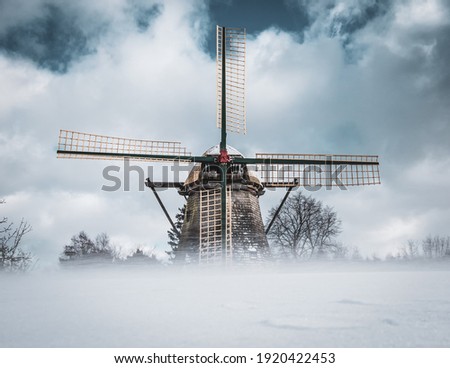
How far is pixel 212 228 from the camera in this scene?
16.4 meters

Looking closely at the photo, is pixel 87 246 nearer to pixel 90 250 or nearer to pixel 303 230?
pixel 90 250

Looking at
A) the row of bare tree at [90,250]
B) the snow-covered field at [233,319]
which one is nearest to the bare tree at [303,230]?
the row of bare tree at [90,250]

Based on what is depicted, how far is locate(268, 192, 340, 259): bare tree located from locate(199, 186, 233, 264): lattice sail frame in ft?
43.1

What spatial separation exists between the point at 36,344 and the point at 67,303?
1353 millimetres

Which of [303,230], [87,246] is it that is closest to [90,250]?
[87,246]

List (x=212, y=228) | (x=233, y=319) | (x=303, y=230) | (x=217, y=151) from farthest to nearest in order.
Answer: (x=303, y=230)
(x=217, y=151)
(x=212, y=228)
(x=233, y=319)

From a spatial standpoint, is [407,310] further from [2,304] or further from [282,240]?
[282,240]

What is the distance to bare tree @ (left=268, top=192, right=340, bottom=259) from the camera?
93.0 ft

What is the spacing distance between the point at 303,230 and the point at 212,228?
47.7 feet

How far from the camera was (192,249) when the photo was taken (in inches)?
659

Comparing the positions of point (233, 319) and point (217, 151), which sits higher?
point (217, 151)
